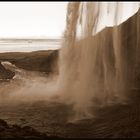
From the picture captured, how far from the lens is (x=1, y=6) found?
3.54 m

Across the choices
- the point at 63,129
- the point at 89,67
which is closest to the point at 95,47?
the point at 89,67

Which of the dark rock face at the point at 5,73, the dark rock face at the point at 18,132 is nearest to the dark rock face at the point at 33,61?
the dark rock face at the point at 5,73

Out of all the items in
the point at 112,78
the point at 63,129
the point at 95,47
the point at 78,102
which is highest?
the point at 95,47

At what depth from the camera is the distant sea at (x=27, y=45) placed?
3.53m

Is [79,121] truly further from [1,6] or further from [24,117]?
[1,6]

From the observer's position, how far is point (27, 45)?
3.56m

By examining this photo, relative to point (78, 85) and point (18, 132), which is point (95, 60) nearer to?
point (78, 85)

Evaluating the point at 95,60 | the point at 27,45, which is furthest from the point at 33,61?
the point at 95,60

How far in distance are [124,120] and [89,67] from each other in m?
0.59

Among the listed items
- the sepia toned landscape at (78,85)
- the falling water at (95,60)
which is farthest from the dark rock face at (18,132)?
the falling water at (95,60)

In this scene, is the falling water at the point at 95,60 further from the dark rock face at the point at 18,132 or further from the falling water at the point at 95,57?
the dark rock face at the point at 18,132

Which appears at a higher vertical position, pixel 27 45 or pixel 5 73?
pixel 27 45

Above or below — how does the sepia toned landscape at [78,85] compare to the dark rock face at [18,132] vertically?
above

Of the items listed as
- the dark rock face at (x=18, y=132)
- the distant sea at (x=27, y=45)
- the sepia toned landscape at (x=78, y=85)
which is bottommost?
the dark rock face at (x=18, y=132)
